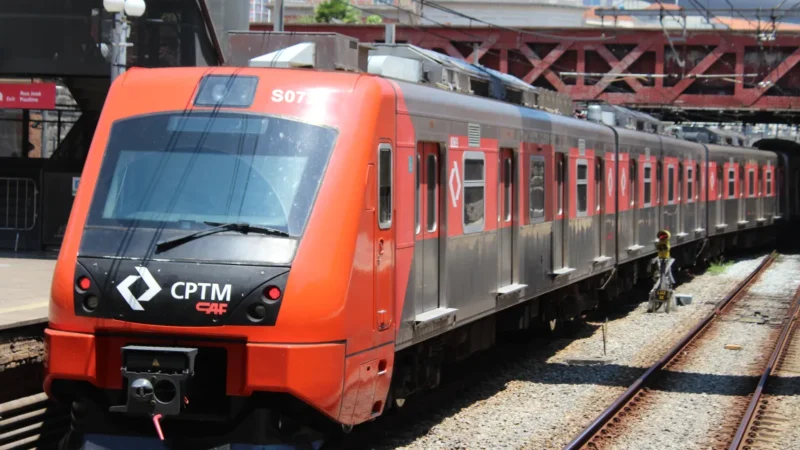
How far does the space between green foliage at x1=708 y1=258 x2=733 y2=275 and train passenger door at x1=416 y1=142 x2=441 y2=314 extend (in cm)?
2023

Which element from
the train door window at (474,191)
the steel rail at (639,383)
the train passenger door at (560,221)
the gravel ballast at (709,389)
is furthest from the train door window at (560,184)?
the train door window at (474,191)

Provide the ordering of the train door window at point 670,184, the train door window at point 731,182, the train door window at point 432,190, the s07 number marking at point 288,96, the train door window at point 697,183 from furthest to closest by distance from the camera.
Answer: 1. the train door window at point 731,182
2. the train door window at point 697,183
3. the train door window at point 670,184
4. the train door window at point 432,190
5. the s07 number marking at point 288,96

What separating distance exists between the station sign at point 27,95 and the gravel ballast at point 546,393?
1022 cm

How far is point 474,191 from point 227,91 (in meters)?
3.19

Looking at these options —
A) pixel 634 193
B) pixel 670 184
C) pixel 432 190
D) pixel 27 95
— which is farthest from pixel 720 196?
pixel 432 190

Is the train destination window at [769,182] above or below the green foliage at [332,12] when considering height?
below

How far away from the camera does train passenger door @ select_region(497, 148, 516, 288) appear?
467 inches

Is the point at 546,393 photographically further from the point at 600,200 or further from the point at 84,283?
the point at 84,283

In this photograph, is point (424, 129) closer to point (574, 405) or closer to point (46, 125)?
point (574, 405)

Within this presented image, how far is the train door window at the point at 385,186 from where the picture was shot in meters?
8.39

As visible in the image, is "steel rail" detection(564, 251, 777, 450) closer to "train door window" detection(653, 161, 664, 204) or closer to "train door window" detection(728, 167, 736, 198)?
"train door window" detection(653, 161, 664, 204)

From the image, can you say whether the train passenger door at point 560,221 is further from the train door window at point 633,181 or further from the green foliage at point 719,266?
the green foliage at point 719,266

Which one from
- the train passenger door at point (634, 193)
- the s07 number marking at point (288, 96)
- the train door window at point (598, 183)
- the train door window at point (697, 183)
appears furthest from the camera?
the train door window at point (697, 183)

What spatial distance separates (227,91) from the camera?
831cm
